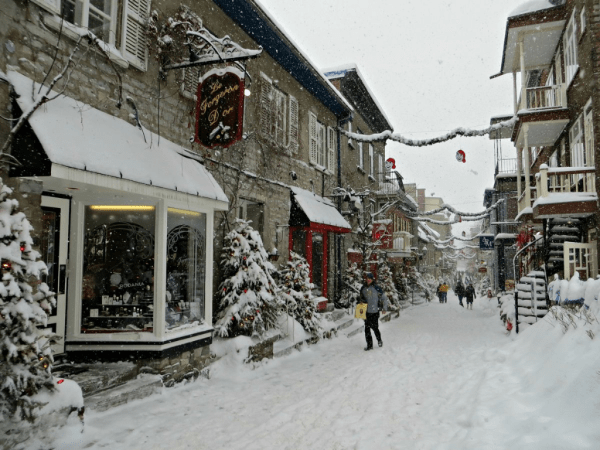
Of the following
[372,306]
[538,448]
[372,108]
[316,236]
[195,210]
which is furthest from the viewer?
[372,108]

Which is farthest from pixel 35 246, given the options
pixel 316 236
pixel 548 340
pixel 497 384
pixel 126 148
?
pixel 316 236

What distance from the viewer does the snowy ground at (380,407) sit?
414 centimetres

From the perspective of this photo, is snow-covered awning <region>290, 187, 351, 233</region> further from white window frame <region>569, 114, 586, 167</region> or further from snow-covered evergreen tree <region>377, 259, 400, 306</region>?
snow-covered evergreen tree <region>377, 259, 400, 306</region>

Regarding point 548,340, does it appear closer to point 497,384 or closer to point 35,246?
point 497,384

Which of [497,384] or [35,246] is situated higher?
[35,246]

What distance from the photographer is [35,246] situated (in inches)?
192

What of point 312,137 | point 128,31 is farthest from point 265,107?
point 128,31

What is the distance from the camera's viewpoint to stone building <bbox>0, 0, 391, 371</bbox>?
4.77 metres

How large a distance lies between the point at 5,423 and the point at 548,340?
23.6 ft

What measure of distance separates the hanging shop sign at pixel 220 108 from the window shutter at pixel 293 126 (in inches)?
199

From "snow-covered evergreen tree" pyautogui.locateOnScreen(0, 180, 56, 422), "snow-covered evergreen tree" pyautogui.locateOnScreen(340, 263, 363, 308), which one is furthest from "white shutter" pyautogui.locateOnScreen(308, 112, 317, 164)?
"snow-covered evergreen tree" pyautogui.locateOnScreen(0, 180, 56, 422)

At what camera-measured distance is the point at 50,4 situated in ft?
16.7

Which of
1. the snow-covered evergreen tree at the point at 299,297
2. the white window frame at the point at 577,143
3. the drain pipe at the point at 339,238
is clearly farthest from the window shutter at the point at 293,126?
the white window frame at the point at 577,143

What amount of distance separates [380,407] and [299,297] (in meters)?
4.76
